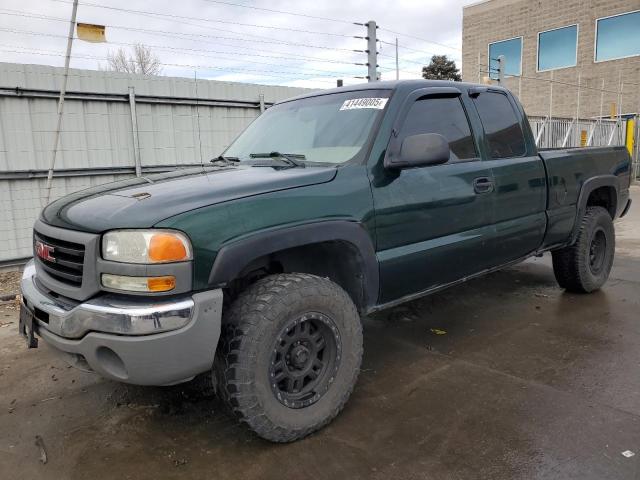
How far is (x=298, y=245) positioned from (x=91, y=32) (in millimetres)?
4643

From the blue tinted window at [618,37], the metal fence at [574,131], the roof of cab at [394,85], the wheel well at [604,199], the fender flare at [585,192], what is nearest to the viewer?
the roof of cab at [394,85]

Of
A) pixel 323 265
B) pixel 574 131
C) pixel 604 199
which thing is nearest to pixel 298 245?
pixel 323 265

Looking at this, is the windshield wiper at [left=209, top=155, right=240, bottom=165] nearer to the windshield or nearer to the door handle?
the windshield

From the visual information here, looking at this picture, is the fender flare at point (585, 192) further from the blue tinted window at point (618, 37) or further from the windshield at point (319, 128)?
the blue tinted window at point (618, 37)

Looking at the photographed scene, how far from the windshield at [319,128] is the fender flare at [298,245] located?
504mm

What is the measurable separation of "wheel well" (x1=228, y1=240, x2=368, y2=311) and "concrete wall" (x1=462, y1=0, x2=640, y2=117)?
19.1 m

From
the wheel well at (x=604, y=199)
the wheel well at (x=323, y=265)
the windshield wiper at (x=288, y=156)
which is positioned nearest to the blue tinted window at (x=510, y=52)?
the wheel well at (x=604, y=199)

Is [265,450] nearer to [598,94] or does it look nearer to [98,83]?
[98,83]

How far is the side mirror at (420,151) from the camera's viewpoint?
2.97 meters

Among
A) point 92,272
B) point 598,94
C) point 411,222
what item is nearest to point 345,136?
point 411,222

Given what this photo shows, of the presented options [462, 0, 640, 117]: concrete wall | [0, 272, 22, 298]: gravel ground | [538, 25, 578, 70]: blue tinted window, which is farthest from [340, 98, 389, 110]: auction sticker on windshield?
[538, 25, 578, 70]: blue tinted window

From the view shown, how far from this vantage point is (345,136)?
3246mm

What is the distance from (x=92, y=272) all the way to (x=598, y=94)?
82.6 feet

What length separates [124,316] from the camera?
86.5 inches
